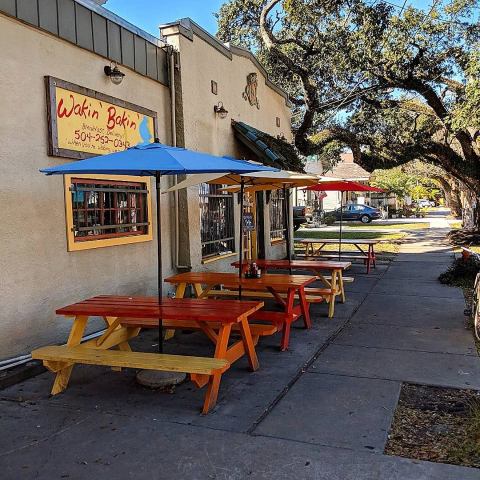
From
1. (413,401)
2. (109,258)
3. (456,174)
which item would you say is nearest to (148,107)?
(109,258)

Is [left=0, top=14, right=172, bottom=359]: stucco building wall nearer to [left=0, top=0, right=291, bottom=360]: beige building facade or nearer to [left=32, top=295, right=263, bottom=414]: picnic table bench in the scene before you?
[left=0, top=0, right=291, bottom=360]: beige building facade

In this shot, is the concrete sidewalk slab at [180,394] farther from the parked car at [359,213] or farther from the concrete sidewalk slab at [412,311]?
the parked car at [359,213]

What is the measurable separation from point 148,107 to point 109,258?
2.40 meters

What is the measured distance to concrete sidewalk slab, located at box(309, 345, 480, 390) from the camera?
482cm

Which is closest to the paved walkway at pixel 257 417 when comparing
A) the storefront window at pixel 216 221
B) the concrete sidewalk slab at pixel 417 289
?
the concrete sidewalk slab at pixel 417 289

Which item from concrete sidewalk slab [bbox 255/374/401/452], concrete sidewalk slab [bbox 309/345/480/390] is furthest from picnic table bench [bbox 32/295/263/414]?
concrete sidewalk slab [bbox 309/345/480/390]

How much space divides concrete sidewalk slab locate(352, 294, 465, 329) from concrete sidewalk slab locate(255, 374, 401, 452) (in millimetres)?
2661

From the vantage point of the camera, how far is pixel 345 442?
3518 mm

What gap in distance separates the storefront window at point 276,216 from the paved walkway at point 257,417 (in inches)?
265

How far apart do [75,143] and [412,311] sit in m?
5.54

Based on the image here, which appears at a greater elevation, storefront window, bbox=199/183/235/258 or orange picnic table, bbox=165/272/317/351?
storefront window, bbox=199/183/235/258

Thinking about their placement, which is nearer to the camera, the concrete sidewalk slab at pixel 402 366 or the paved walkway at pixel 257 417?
the paved walkway at pixel 257 417

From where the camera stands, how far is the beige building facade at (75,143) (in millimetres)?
5035

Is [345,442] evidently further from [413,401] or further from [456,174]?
[456,174]
